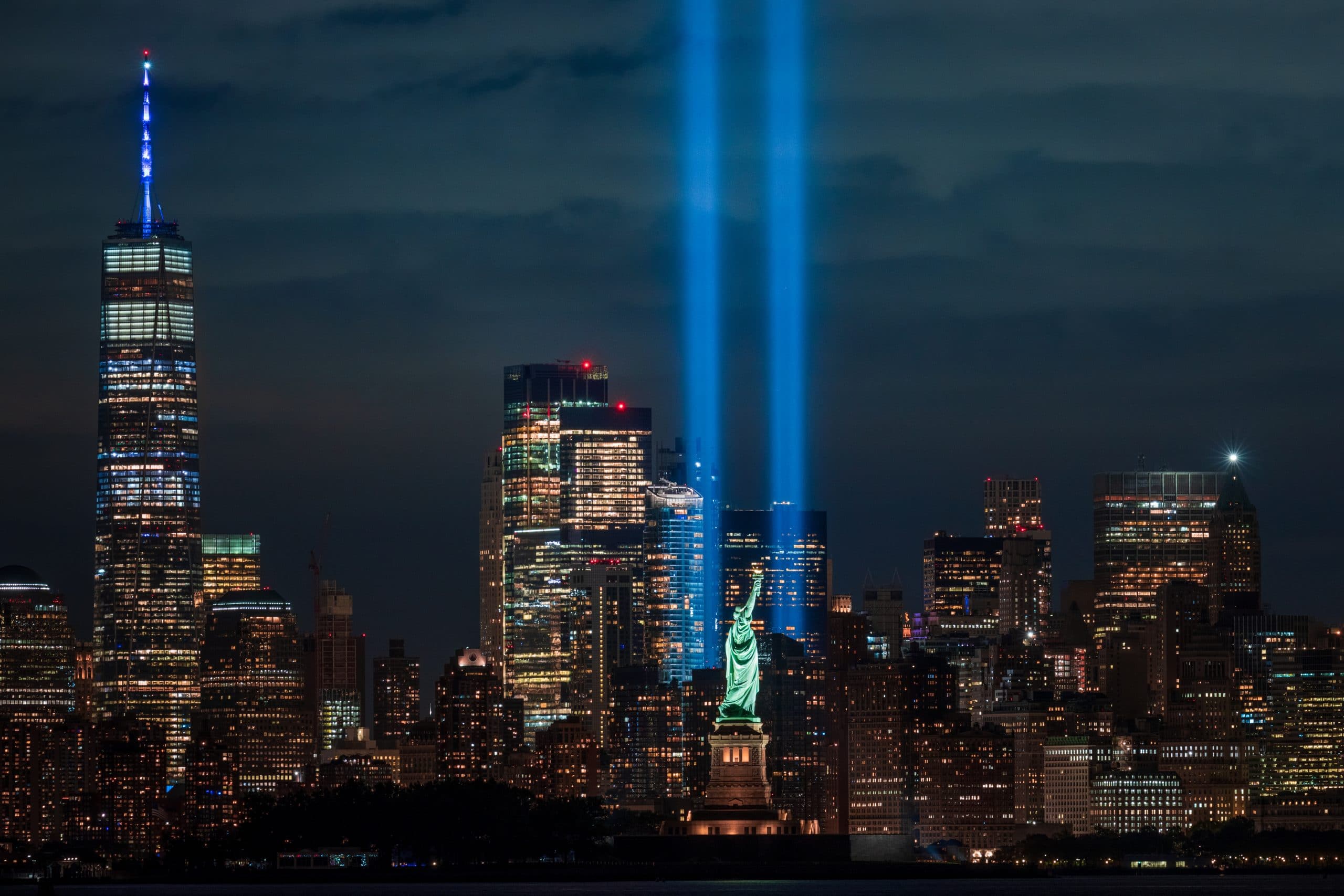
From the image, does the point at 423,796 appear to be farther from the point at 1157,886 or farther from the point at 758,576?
the point at 1157,886

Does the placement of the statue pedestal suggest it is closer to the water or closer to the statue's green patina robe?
the statue's green patina robe

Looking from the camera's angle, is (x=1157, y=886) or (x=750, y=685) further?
(x=1157, y=886)

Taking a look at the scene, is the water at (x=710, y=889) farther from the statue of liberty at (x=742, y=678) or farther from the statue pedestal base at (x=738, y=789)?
the statue of liberty at (x=742, y=678)

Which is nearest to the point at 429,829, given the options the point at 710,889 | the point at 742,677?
the point at 742,677

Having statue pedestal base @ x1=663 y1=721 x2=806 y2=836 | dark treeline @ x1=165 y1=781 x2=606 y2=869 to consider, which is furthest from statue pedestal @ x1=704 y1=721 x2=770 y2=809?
dark treeline @ x1=165 y1=781 x2=606 y2=869

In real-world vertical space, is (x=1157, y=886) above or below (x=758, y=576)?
below

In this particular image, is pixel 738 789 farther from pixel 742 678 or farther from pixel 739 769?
pixel 742 678

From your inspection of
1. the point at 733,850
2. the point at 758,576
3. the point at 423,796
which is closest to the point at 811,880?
the point at 733,850
